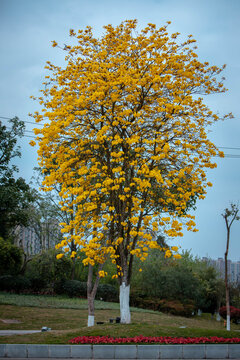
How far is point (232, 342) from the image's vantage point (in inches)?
355

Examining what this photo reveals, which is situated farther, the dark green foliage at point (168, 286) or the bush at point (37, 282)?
the dark green foliage at point (168, 286)

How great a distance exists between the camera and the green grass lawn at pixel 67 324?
9.32 meters

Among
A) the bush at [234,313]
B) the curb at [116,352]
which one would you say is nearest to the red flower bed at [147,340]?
the curb at [116,352]

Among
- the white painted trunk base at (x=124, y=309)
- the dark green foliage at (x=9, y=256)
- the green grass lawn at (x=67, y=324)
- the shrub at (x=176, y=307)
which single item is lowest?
the shrub at (x=176, y=307)

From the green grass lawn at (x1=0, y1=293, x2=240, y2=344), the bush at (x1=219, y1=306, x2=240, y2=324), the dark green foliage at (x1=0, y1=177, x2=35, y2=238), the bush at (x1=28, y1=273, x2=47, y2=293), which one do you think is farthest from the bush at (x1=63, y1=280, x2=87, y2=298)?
the bush at (x1=219, y1=306, x2=240, y2=324)

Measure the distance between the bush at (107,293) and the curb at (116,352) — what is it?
17316mm

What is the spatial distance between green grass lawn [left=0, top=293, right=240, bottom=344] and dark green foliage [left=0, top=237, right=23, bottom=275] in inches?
95.0

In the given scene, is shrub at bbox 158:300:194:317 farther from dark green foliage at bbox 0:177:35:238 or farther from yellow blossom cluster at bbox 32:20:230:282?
yellow blossom cluster at bbox 32:20:230:282

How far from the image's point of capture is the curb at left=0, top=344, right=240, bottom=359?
26.4 feet

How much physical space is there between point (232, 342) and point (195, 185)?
163 inches

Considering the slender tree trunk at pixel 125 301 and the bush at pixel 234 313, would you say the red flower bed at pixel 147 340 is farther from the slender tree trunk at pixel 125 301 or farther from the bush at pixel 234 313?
the bush at pixel 234 313

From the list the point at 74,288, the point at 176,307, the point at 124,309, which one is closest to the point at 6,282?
the point at 74,288

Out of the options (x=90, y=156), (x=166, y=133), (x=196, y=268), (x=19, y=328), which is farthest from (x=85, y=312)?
(x=196, y=268)

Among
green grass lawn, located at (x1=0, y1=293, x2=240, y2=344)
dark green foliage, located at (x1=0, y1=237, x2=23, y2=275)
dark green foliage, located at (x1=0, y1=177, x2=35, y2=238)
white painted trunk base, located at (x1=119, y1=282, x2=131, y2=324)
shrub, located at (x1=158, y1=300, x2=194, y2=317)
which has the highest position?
dark green foliage, located at (x1=0, y1=177, x2=35, y2=238)
